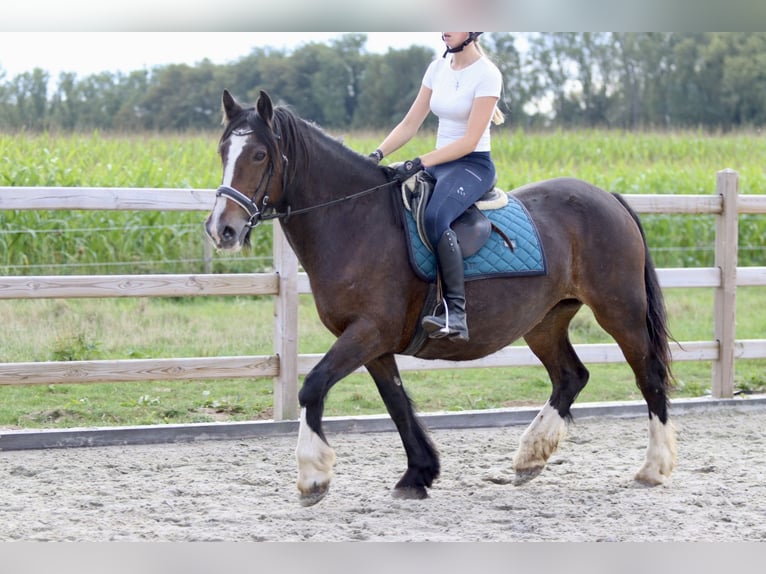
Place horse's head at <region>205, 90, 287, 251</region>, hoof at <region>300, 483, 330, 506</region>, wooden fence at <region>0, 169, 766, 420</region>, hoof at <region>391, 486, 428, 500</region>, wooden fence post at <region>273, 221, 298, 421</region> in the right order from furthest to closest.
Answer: wooden fence post at <region>273, 221, 298, 421</region>
wooden fence at <region>0, 169, 766, 420</region>
hoof at <region>391, 486, 428, 500</region>
hoof at <region>300, 483, 330, 506</region>
horse's head at <region>205, 90, 287, 251</region>

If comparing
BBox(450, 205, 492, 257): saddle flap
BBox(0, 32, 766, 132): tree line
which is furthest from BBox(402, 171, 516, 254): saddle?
BBox(0, 32, 766, 132): tree line

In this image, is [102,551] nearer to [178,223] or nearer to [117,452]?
[117,452]

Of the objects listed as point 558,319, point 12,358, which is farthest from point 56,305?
point 558,319

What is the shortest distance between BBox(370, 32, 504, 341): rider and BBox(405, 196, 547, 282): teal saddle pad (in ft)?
0.30

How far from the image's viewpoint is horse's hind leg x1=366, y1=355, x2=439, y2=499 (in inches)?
195

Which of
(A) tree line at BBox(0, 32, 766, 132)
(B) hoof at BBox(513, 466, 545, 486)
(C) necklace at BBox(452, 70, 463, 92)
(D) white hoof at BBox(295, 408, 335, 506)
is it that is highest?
(A) tree line at BBox(0, 32, 766, 132)

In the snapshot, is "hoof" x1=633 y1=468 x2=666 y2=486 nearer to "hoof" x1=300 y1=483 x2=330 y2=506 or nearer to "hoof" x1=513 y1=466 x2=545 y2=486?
"hoof" x1=513 y1=466 x2=545 y2=486

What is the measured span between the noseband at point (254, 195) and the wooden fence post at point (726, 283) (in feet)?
14.2

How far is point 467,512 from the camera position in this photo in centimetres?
464

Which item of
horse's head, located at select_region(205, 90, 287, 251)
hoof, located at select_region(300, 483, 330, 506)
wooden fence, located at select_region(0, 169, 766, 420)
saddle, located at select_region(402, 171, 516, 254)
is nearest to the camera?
horse's head, located at select_region(205, 90, 287, 251)

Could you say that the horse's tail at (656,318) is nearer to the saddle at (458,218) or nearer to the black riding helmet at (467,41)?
the saddle at (458,218)

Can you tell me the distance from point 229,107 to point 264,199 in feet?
1.51

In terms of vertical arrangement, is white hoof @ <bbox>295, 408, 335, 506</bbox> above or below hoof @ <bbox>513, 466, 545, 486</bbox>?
above

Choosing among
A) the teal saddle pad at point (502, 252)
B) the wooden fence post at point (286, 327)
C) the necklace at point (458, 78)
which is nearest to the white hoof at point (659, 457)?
the teal saddle pad at point (502, 252)
